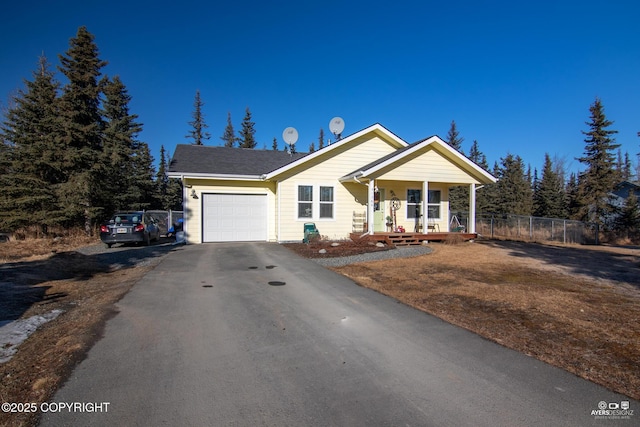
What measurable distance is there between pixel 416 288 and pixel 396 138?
10.6 metres

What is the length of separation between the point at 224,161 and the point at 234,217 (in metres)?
2.96

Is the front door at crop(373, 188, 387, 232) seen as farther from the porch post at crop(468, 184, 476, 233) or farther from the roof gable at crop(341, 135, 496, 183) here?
the porch post at crop(468, 184, 476, 233)

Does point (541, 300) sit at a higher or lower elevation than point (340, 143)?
lower

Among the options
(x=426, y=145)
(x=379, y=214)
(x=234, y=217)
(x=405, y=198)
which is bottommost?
(x=234, y=217)

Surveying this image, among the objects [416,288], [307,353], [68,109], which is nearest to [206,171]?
[68,109]

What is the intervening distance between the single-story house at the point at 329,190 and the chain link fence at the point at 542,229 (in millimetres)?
6504

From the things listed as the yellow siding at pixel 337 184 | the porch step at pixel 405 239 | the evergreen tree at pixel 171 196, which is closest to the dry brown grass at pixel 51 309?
the yellow siding at pixel 337 184

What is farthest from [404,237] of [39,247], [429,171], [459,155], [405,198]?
[39,247]

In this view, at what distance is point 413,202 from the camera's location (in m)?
16.0

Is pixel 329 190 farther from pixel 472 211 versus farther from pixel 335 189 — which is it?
pixel 472 211

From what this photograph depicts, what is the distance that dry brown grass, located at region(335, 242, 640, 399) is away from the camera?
3613 mm

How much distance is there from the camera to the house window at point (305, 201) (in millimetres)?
14547

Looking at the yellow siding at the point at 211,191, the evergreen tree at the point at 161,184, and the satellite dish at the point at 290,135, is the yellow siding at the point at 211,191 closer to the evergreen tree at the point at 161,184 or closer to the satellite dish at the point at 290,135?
the satellite dish at the point at 290,135

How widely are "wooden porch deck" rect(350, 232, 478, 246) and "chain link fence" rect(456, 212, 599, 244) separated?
6.91 meters
